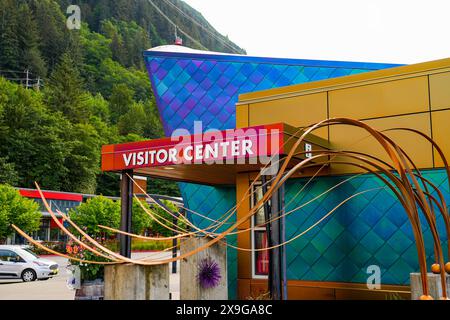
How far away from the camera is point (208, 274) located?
974 centimetres

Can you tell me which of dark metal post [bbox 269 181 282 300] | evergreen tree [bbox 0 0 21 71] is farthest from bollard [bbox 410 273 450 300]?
evergreen tree [bbox 0 0 21 71]

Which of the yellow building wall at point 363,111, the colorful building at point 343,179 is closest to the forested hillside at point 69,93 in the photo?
the colorful building at point 343,179

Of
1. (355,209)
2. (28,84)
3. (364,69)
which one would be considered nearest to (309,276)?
(355,209)

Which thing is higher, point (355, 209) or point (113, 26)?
point (113, 26)

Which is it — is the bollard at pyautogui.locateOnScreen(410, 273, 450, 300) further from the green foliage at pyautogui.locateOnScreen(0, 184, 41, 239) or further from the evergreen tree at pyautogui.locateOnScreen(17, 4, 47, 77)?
the evergreen tree at pyautogui.locateOnScreen(17, 4, 47, 77)

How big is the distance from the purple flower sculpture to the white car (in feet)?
44.8

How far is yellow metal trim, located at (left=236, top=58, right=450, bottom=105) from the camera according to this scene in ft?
33.1

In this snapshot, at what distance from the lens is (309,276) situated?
1111cm

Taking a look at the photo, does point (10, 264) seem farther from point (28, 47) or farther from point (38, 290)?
point (28, 47)

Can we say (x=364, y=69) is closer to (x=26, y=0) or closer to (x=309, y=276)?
(x=309, y=276)

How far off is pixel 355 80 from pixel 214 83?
19.8ft

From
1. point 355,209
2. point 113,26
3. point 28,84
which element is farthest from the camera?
point 113,26

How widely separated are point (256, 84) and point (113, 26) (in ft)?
365
